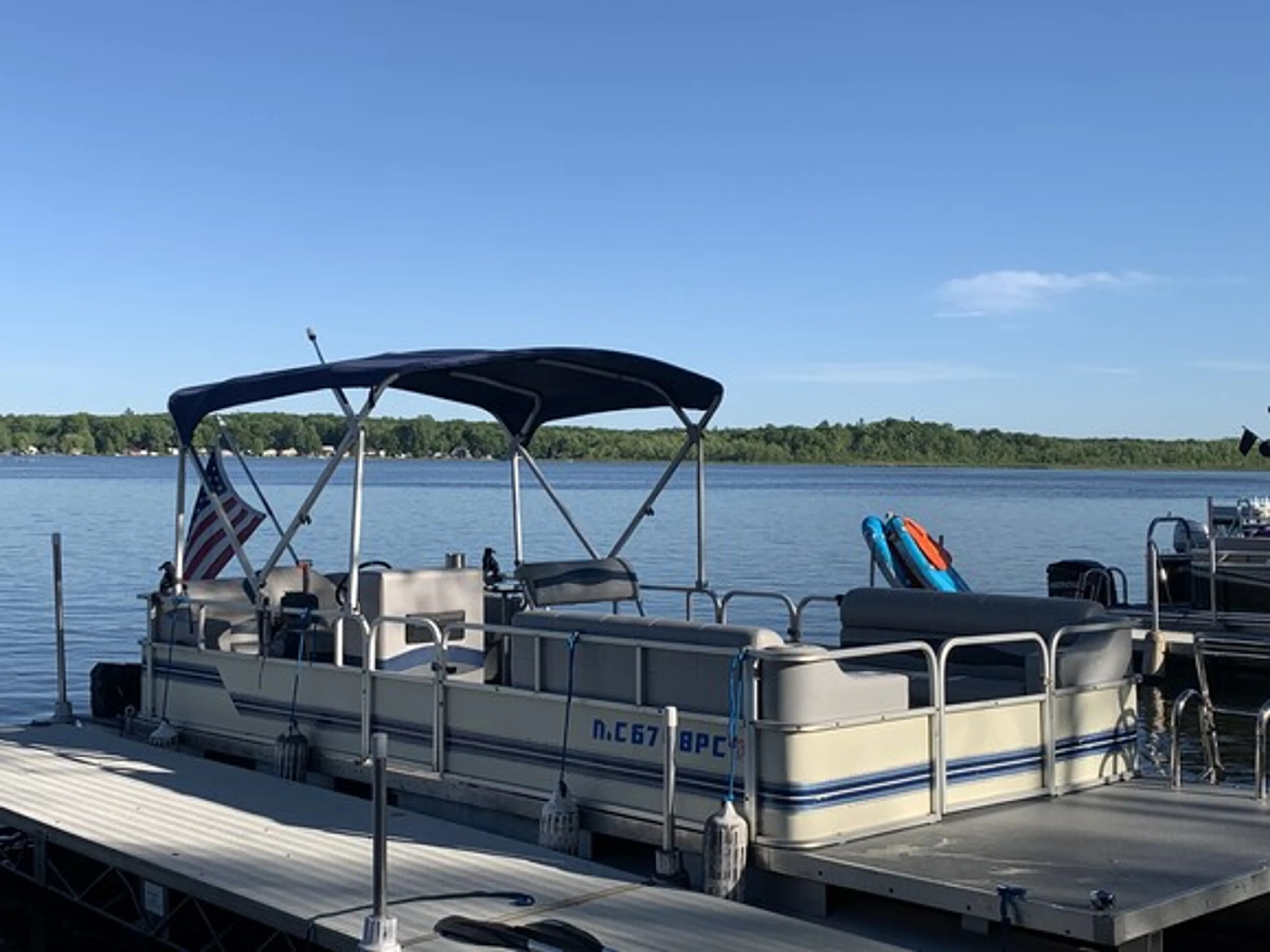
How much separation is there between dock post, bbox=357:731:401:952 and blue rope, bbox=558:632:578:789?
1815mm

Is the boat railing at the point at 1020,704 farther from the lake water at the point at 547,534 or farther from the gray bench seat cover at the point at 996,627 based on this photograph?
the lake water at the point at 547,534

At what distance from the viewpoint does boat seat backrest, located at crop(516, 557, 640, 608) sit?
10.1 meters

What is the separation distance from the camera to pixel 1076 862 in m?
A: 6.24

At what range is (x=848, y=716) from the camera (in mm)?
6707

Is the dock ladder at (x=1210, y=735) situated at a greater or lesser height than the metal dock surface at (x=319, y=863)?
greater

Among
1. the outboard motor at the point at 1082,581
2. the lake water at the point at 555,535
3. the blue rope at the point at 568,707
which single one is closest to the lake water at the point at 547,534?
the lake water at the point at 555,535

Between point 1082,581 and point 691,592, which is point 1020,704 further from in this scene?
point 1082,581

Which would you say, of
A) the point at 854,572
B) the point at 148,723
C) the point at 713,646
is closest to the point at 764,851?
the point at 713,646

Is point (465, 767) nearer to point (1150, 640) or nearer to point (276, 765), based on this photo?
point (276, 765)

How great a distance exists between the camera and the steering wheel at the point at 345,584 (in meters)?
9.34

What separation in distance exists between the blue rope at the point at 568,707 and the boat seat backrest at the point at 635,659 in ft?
0.08

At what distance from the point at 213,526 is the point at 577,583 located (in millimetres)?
2389

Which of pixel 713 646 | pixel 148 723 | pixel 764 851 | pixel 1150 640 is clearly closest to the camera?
pixel 764 851

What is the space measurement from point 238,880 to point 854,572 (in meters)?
29.8
